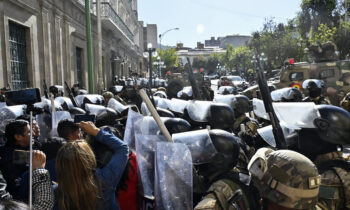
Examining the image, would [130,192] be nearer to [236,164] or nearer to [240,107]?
[236,164]

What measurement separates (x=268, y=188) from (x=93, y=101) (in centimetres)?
540

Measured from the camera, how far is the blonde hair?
211cm

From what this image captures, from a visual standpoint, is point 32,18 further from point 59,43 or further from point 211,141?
point 211,141

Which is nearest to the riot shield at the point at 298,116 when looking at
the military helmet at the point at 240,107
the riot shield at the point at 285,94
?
the military helmet at the point at 240,107

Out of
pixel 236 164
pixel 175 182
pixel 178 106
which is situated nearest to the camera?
pixel 175 182

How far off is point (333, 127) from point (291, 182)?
1.47m

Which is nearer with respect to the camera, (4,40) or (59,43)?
(4,40)

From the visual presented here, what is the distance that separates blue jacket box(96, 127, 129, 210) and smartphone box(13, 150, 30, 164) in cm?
69

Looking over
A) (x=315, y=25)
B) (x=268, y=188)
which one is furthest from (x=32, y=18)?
(x=315, y=25)

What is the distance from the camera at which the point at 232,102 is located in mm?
5934

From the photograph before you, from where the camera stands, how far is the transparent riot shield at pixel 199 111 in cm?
439

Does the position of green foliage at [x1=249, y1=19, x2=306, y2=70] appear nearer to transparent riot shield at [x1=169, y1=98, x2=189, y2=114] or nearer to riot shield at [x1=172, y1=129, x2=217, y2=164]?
transparent riot shield at [x1=169, y1=98, x2=189, y2=114]

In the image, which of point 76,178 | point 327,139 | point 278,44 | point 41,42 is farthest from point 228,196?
point 278,44

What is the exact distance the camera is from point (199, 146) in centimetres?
264
